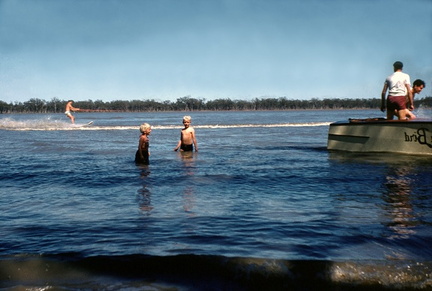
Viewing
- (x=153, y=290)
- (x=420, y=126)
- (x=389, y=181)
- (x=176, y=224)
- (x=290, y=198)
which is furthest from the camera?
(x=420, y=126)

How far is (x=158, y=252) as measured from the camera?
381 cm

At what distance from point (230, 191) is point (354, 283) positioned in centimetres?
403

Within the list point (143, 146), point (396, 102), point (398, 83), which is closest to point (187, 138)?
point (143, 146)

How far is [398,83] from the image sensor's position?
10383mm

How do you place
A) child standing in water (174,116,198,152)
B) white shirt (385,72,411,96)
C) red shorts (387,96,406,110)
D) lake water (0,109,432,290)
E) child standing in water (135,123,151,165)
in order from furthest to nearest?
child standing in water (174,116,198,152) < red shorts (387,96,406,110) < white shirt (385,72,411,96) < child standing in water (135,123,151,165) < lake water (0,109,432,290)

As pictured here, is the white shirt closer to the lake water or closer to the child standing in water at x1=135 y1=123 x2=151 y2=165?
the lake water

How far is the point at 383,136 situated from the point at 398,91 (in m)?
1.38

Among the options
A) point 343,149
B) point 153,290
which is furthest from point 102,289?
point 343,149

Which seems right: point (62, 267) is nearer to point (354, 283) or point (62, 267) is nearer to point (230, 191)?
point (354, 283)

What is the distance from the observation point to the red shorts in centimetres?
1062

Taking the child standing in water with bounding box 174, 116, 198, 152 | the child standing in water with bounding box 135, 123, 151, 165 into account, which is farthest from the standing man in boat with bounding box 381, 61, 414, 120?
the child standing in water with bounding box 135, 123, 151, 165

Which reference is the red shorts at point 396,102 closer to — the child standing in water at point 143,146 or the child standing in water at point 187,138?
the child standing in water at point 187,138

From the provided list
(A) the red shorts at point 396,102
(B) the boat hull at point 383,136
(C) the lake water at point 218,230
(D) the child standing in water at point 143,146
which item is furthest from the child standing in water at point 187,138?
(A) the red shorts at point 396,102

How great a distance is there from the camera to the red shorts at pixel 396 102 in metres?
10.6
